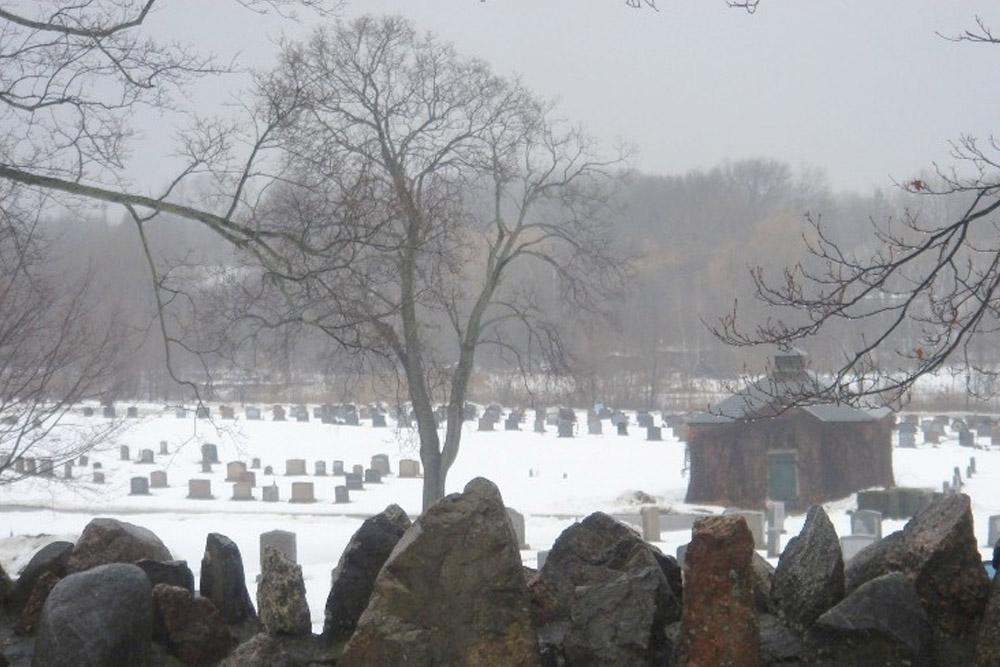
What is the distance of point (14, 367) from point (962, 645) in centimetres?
1166

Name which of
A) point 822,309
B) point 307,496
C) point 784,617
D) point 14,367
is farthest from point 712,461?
point 784,617

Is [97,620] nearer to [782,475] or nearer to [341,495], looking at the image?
[341,495]

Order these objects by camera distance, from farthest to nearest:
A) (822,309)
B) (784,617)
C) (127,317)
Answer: (127,317) → (822,309) → (784,617)

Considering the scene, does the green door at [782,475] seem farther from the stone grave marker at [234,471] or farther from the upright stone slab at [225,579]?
the upright stone slab at [225,579]

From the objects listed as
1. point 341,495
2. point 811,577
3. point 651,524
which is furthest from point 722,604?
point 341,495

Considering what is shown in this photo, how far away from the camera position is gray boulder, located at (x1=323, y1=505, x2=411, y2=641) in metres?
4.12

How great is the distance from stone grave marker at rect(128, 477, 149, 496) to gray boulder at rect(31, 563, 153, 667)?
27.4 metres

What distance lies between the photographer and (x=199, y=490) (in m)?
30.0

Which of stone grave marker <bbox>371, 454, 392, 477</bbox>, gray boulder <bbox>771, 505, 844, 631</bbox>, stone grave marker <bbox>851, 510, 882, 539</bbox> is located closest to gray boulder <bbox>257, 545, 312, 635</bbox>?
gray boulder <bbox>771, 505, 844, 631</bbox>

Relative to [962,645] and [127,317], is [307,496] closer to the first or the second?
[127,317]

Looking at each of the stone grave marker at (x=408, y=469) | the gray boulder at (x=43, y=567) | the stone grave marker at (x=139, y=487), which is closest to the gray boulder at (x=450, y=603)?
the gray boulder at (x=43, y=567)

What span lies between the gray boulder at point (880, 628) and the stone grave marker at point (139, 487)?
93.2 feet

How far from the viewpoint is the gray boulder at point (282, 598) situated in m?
4.12

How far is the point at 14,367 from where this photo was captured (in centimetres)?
1320
